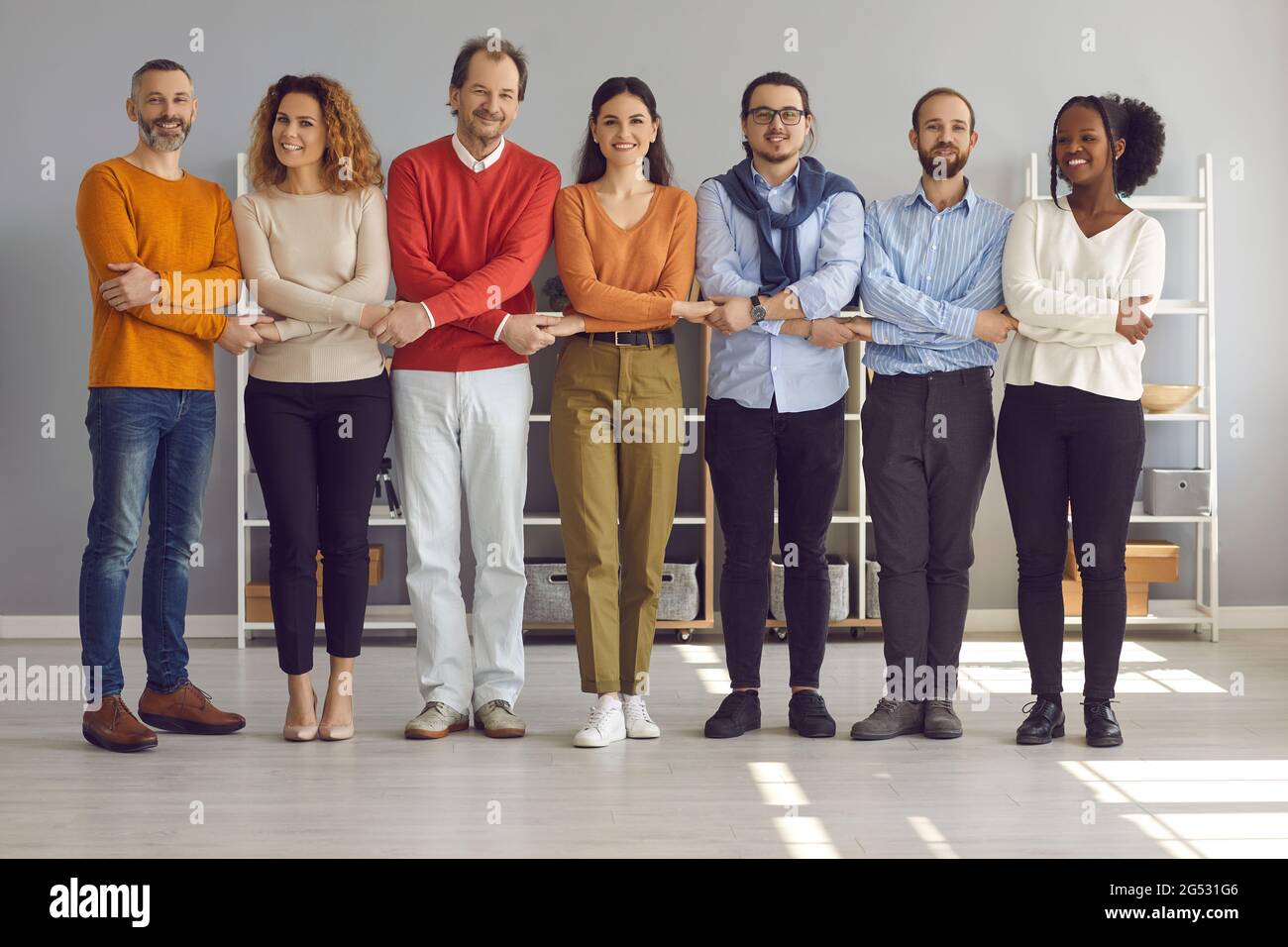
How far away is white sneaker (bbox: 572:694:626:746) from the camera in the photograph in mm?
3123

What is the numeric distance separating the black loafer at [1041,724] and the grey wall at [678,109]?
6.76ft

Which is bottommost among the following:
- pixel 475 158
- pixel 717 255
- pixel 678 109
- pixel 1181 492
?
pixel 1181 492

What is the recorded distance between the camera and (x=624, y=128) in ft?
10.00

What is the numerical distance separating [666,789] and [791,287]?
1.20 meters

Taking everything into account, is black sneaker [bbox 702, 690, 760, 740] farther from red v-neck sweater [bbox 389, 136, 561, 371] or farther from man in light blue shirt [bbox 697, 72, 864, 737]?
red v-neck sweater [bbox 389, 136, 561, 371]

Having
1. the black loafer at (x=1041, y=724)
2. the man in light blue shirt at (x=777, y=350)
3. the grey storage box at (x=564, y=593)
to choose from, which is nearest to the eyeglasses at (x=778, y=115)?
the man in light blue shirt at (x=777, y=350)

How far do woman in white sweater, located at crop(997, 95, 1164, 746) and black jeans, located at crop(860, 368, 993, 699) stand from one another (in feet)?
0.42

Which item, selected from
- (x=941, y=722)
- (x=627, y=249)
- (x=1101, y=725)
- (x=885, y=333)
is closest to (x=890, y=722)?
(x=941, y=722)

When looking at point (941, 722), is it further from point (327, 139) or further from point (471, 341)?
point (327, 139)

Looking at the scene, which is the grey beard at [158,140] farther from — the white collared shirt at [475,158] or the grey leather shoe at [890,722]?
the grey leather shoe at [890,722]

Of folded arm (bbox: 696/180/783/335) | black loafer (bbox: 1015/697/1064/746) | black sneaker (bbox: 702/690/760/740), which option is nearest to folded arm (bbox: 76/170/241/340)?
folded arm (bbox: 696/180/783/335)

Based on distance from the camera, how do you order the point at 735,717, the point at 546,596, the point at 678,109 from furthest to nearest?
1. the point at 678,109
2. the point at 546,596
3. the point at 735,717

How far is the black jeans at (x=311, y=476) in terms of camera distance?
3.05m

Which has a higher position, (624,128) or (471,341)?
(624,128)
